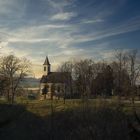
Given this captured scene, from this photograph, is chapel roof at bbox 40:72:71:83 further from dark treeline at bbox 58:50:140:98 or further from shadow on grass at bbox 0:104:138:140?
shadow on grass at bbox 0:104:138:140

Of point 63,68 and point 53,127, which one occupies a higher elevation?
point 63,68

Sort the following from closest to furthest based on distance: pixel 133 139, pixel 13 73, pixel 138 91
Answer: pixel 133 139, pixel 138 91, pixel 13 73

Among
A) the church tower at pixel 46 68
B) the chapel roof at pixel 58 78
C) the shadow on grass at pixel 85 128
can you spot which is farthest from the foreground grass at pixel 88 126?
the church tower at pixel 46 68

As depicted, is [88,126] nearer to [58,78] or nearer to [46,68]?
[58,78]

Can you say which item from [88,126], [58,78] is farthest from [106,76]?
[88,126]

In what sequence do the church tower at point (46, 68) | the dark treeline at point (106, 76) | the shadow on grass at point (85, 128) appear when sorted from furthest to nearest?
the church tower at point (46, 68) → the dark treeline at point (106, 76) → the shadow on grass at point (85, 128)

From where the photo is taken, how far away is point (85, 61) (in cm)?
9781

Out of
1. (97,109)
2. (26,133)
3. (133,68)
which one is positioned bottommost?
(26,133)

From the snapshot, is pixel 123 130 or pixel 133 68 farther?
pixel 133 68

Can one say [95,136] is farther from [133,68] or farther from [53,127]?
[133,68]

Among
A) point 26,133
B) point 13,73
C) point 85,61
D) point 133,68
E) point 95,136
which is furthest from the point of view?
point 85,61

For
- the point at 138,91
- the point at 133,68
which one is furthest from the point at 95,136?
the point at 133,68

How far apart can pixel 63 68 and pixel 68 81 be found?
11.5m

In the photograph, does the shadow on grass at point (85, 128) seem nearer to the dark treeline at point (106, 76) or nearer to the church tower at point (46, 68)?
the dark treeline at point (106, 76)
